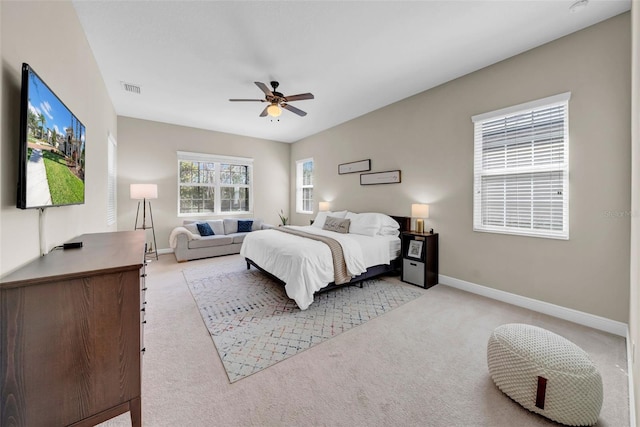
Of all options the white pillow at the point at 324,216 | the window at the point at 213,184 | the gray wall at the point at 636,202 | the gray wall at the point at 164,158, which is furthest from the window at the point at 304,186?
the gray wall at the point at 636,202

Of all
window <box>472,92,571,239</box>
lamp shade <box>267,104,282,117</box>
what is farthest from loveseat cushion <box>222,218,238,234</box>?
window <box>472,92,571,239</box>

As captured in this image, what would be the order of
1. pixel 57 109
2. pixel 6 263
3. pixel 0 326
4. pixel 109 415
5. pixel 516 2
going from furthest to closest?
pixel 516 2 → pixel 57 109 → pixel 109 415 → pixel 6 263 → pixel 0 326

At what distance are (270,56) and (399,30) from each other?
1.46 m

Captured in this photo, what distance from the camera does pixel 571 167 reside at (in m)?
2.57

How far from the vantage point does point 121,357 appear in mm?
1253

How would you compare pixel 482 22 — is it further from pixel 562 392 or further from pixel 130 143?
pixel 130 143

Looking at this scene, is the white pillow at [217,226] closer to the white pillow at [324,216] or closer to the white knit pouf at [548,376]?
the white pillow at [324,216]

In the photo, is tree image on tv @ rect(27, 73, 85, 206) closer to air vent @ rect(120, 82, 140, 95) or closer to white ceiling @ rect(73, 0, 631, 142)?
white ceiling @ rect(73, 0, 631, 142)

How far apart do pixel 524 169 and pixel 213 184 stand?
6167 millimetres

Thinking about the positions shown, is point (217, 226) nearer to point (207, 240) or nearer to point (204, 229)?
point (204, 229)

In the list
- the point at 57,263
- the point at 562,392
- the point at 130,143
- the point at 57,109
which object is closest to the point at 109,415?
the point at 57,263

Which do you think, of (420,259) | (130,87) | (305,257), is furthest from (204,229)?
(420,259)

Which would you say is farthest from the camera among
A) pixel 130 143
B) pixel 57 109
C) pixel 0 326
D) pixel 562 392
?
pixel 130 143

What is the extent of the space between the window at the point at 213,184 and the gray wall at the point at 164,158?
0.14 meters
